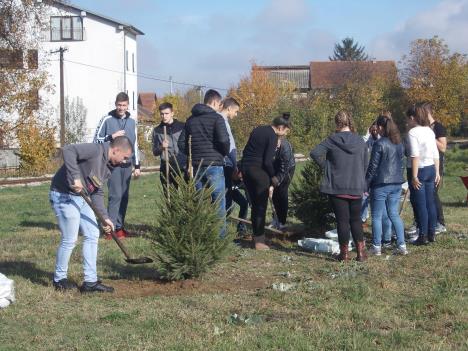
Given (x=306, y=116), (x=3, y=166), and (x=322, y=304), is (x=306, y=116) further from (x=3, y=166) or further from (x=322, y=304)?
(x=322, y=304)

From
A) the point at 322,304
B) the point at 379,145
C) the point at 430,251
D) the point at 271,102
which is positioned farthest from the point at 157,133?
the point at 271,102

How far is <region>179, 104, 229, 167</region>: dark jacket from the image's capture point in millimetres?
8742

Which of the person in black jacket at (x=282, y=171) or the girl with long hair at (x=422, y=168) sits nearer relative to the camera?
the girl with long hair at (x=422, y=168)

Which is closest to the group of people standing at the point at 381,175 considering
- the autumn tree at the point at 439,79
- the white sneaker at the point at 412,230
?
the white sneaker at the point at 412,230

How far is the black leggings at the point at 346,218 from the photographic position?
8.27 m

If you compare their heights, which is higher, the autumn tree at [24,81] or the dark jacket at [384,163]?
the autumn tree at [24,81]

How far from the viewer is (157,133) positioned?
10078 millimetres

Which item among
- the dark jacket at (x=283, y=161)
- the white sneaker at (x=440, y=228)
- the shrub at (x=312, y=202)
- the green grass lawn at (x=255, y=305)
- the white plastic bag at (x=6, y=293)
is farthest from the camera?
the white sneaker at (x=440, y=228)

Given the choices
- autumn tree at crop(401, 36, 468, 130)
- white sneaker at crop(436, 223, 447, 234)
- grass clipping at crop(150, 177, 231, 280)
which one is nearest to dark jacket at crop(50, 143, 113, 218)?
grass clipping at crop(150, 177, 231, 280)

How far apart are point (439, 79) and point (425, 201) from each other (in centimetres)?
4620

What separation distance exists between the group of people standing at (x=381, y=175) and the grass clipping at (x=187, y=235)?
1705mm

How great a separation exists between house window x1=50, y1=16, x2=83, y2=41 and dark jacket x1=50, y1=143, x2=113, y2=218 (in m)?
50.8

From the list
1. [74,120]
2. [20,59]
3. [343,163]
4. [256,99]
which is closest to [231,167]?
[343,163]

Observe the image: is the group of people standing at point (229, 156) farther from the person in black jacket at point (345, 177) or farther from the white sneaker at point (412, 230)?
the white sneaker at point (412, 230)
